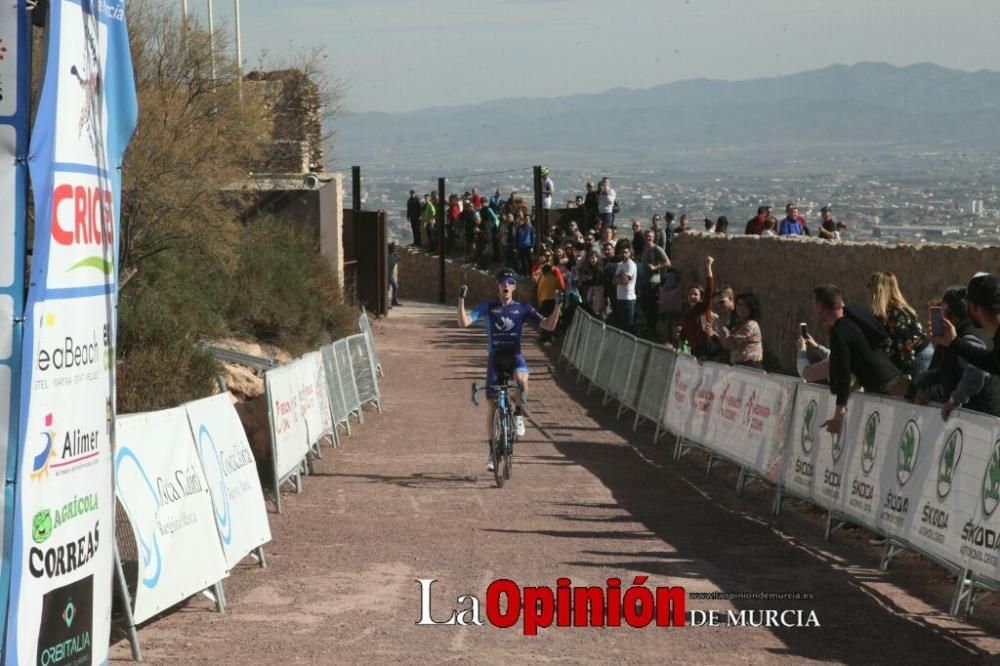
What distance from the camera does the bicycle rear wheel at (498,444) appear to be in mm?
14961

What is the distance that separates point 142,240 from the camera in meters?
27.5

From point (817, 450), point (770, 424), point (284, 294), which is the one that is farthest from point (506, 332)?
point (284, 294)

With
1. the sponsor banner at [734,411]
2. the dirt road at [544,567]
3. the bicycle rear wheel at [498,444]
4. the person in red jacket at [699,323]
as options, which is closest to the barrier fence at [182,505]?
the dirt road at [544,567]

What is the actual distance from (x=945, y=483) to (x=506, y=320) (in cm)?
641

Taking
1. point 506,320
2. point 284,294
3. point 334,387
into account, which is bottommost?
point 334,387

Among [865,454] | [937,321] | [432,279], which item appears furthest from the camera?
[432,279]

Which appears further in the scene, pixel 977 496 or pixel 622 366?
pixel 622 366

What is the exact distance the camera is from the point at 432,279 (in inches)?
2173

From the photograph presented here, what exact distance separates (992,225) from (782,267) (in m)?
9.32

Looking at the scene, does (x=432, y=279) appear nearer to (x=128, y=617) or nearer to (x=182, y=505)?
(x=182, y=505)

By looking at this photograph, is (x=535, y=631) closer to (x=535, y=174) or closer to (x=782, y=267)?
(x=782, y=267)

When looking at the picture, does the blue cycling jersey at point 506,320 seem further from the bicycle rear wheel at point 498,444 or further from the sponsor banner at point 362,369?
the sponsor banner at point 362,369

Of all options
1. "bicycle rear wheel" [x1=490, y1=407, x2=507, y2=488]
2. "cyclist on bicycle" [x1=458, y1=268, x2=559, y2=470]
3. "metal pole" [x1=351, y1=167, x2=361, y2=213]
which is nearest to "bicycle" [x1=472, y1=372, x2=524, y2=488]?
"bicycle rear wheel" [x1=490, y1=407, x2=507, y2=488]

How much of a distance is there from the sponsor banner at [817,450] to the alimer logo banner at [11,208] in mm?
7872
